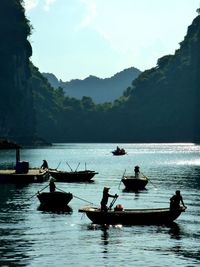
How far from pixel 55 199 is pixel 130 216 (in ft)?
37.2

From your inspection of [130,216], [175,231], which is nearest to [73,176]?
[130,216]

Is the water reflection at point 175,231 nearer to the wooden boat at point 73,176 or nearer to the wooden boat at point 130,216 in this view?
the wooden boat at point 130,216

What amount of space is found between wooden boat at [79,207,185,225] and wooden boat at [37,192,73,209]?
8839mm

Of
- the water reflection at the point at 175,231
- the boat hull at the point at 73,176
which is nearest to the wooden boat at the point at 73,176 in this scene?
the boat hull at the point at 73,176

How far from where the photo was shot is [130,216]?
138ft

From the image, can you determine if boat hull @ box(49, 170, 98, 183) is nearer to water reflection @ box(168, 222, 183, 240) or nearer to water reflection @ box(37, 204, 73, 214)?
water reflection @ box(37, 204, 73, 214)

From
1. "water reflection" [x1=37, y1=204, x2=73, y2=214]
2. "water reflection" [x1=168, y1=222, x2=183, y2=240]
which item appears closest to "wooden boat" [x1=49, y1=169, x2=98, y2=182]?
"water reflection" [x1=37, y1=204, x2=73, y2=214]

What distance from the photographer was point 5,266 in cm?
3019

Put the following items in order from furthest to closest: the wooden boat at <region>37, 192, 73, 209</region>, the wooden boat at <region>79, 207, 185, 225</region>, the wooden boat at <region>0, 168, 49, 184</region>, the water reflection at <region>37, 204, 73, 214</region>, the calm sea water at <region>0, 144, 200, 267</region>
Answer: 1. the wooden boat at <region>0, 168, 49, 184</region>
2. the wooden boat at <region>37, 192, 73, 209</region>
3. the water reflection at <region>37, 204, 73, 214</region>
4. the wooden boat at <region>79, 207, 185, 225</region>
5. the calm sea water at <region>0, 144, 200, 267</region>

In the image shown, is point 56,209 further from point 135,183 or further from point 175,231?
point 135,183

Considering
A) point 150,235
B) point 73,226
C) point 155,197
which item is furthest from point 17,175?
point 150,235

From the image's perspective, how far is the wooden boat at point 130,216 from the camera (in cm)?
4216

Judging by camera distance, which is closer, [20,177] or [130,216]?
Result: [130,216]

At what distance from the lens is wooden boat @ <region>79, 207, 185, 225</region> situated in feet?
138
